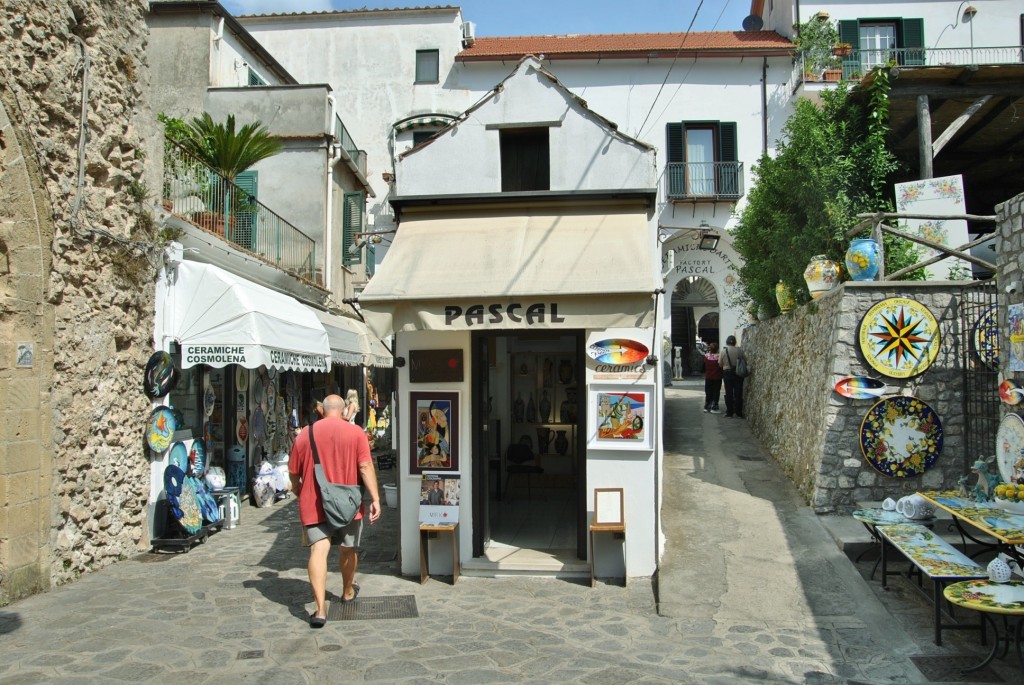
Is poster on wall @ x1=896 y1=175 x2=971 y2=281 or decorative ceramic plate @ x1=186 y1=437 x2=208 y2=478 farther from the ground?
poster on wall @ x1=896 y1=175 x2=971 y2=281

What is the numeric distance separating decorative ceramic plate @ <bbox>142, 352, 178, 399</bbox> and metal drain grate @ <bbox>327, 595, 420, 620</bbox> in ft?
12.5

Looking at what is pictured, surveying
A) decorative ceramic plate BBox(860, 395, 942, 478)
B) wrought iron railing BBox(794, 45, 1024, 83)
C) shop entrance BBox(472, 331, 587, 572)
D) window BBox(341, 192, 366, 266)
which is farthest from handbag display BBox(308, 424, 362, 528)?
wrought iron railing BBox(794, 45, 1024, 83)

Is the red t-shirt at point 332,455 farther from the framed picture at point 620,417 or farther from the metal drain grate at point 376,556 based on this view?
the framed picture at point 620,417

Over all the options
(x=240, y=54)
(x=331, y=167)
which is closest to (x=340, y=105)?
(x=240, y=54)

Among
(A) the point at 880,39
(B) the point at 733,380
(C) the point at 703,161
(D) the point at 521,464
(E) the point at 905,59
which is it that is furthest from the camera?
(C) the point at 703,161

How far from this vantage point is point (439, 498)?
793cm

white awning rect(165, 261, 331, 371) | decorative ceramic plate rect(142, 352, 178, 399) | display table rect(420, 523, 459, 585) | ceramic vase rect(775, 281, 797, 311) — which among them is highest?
ceramic vase rect(775, 281, 797, 311)

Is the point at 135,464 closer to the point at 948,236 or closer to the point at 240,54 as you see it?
the point at 948,236

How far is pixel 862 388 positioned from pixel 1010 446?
8.01 ft

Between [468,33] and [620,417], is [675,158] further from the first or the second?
[620,417]

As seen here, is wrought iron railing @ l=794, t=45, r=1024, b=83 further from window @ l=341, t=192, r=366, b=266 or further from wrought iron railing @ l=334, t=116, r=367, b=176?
window @ l=341, t=192, r=366, b=266

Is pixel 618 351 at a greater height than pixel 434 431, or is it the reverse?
pixel 618 351

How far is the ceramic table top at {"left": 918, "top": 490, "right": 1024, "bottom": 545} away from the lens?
5496 mm

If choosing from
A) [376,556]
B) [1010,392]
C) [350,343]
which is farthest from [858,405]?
[350,343]
